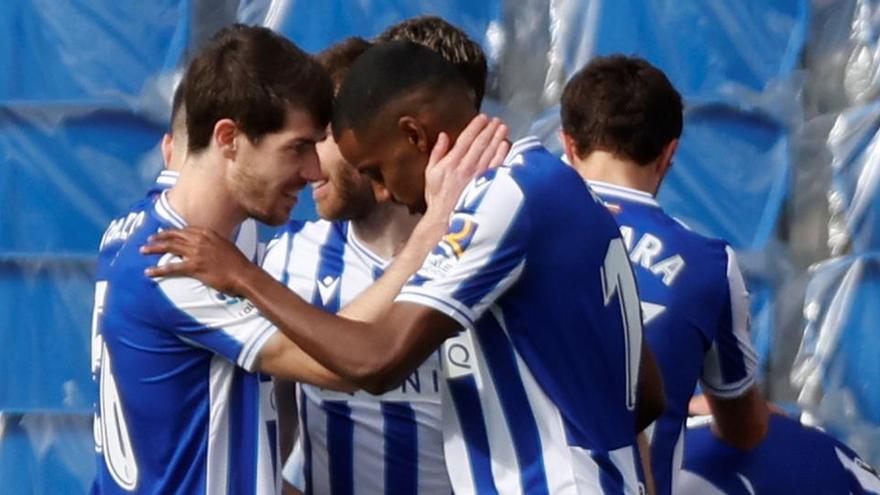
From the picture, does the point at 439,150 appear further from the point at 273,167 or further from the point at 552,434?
the point at 552,434

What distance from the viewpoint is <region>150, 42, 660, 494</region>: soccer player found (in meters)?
2.72

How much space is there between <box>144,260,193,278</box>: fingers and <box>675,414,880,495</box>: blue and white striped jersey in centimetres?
138

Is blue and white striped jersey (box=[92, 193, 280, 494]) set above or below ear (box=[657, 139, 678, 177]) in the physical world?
below

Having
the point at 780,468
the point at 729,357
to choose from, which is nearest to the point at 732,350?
the point at 729,357

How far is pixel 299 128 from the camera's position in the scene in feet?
9.96

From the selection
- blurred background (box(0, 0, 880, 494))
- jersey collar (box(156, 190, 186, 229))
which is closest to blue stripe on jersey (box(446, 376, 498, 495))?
jersey collar (box(156, 190, 186, 229))

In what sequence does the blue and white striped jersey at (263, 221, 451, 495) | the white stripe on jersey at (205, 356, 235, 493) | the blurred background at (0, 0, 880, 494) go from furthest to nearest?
1. the blurred background at (0, 0, 880, 494)
2. the blue and white striped jersey at (263, 221, 451, 495)
3. the white stripe on jersey at (205, 356, 235, 493)

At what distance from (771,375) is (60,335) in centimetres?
204

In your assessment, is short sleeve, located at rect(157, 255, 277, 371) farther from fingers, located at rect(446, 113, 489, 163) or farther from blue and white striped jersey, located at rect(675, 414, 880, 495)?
blue and white striped jersey, located at rect(675, 414, 880, 495)

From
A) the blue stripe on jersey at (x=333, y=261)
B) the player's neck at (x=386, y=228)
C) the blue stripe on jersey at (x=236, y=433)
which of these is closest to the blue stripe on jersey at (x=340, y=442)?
the blue stripe on jersey at (x=333, y=261)

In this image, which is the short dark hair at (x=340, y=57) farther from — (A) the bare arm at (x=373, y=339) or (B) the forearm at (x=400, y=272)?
(A) the bare arm at (x=373, y=339)

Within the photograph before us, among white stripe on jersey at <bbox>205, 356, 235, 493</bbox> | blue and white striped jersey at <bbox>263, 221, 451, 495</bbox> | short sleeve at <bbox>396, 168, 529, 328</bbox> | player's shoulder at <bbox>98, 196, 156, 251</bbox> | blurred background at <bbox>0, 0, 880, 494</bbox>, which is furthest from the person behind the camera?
blurred background at <bbox>0, 0, 880, 494</bbox>

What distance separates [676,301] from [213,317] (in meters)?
1.06

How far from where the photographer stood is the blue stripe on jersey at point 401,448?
139 inches
